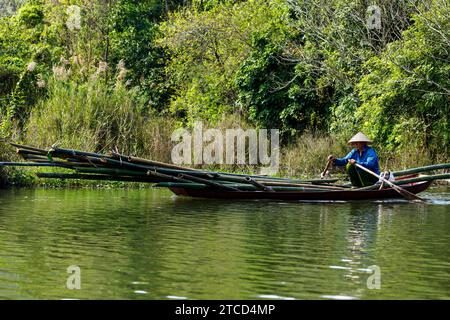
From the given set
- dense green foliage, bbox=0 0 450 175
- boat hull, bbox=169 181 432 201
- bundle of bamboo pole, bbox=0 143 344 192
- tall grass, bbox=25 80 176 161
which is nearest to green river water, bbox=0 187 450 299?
boat hull, bbox=169 181 432 201

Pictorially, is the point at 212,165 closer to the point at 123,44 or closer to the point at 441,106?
the point at 441,106

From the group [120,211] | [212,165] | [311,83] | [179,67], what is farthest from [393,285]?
[179,67]

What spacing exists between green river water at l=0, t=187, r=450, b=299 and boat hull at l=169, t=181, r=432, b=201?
0.66 ft

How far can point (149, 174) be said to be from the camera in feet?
56.7

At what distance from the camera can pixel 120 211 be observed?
15.9m

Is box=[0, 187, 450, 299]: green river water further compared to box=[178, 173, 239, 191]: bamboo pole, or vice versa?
box=[178, 173, 239, 191]: bamboo pole

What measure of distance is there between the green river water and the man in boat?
752mm

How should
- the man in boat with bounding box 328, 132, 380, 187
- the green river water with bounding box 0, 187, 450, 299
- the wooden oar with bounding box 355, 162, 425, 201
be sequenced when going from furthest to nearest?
the man in boat with bounding box 328, 132, 380, 187 < the wooden oar with bounding box 355, 162, 425, 201 < the green river water with bounding box 0, 187, 450, 299

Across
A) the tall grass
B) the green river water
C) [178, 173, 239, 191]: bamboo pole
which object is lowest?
the green river water

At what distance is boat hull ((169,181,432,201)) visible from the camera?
1784cm

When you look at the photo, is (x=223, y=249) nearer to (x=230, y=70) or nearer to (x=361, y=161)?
(x=361, y=161)

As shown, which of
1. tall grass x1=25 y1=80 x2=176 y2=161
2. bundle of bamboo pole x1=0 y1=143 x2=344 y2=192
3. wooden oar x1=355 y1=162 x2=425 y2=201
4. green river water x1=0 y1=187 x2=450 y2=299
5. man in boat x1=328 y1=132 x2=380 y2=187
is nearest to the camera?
green river water x1=0 y1=187 x2=450 y2=299

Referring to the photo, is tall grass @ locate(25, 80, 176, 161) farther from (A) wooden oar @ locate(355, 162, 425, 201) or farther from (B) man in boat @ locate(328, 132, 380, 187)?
(A) wooden oar @ locate(355, 162, 425, 201)

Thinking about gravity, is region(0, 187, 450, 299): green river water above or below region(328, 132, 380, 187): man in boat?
below
